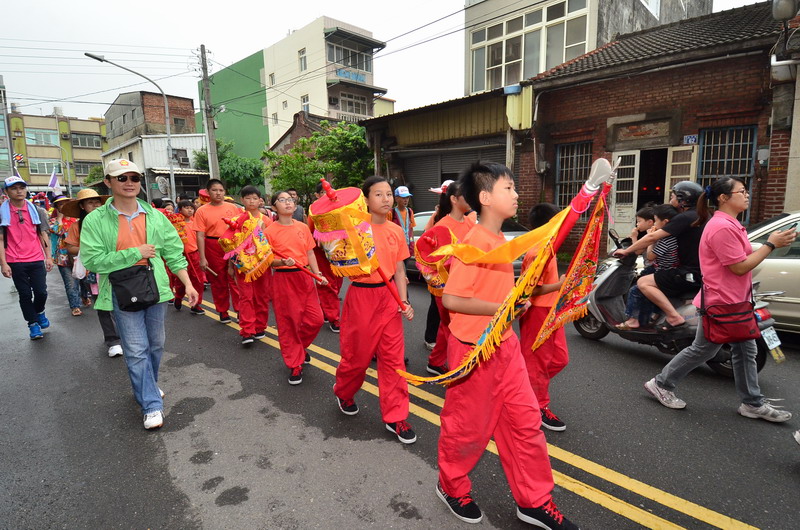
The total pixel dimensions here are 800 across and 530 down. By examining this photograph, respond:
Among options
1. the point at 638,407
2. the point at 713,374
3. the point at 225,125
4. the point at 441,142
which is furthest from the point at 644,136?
the point at 225,125

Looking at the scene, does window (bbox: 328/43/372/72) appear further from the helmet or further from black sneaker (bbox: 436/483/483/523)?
black sneaker (bbox: 436/483/483/523)

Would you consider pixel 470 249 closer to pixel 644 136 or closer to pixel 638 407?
pixel 638 407

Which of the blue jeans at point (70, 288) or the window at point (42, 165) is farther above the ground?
the window at point (42, 165)

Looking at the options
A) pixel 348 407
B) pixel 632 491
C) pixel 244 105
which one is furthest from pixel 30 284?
pixel 244 105

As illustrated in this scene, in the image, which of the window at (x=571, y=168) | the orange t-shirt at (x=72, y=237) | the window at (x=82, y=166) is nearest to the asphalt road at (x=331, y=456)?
the orange t-shirt at (x=72, y=237)

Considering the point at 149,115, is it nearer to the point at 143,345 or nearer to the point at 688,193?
the point at 143,345

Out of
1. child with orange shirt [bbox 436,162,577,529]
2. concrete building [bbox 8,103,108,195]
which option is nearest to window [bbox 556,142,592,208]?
child with orange shirt [bbox 436,162,577,529]

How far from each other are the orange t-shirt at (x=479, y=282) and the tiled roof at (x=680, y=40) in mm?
9068

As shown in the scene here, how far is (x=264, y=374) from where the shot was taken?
436 centimetres

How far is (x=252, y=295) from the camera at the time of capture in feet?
17.3

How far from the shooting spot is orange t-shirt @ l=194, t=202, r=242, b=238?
5.80 m

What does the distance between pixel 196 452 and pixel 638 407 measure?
3.19 metres

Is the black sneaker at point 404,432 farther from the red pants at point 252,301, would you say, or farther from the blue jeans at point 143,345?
the red pants at point 252,301

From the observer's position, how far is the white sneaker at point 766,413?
10.3ft
